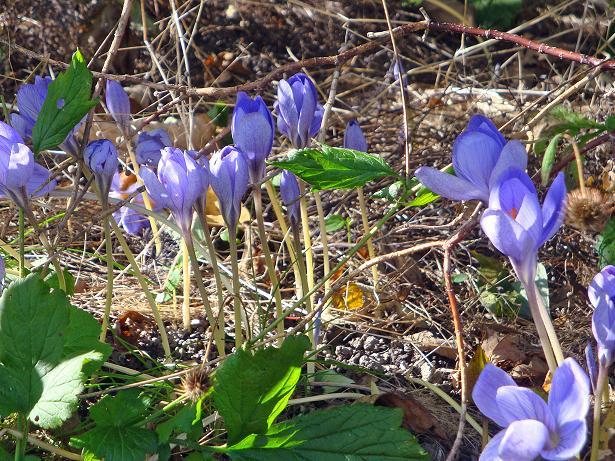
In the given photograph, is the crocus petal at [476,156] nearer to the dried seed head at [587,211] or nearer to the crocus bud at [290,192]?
the dried seed head at [587,211]

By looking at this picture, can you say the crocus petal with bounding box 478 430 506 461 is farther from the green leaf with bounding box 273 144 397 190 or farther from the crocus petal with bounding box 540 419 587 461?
the green leaf with bounding box 273 144 397 190

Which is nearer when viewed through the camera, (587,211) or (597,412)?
(597,412)

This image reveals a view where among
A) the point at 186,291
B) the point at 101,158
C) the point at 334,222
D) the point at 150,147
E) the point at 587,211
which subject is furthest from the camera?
the point at 334,222

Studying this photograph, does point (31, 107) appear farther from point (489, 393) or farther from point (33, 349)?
point (489, 393)

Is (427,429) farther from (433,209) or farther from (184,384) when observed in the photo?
(433,209)

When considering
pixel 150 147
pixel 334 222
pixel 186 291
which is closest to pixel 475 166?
pixel 186 291

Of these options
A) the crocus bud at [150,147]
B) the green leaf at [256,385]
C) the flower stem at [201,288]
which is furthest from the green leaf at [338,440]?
the crocus bud at [150,147]
